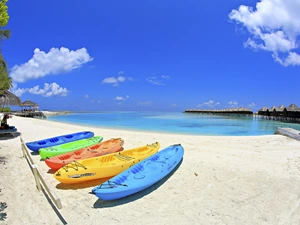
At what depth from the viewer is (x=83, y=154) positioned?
251 inches

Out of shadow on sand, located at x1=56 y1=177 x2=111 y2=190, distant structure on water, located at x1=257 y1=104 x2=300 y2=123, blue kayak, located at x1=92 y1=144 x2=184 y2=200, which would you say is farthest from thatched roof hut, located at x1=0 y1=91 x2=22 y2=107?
distant structure on water, located at x1=257 y1=104 x2=300 y2=123

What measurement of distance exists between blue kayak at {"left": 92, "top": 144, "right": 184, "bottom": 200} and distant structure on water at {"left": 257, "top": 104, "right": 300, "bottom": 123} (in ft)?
97.8

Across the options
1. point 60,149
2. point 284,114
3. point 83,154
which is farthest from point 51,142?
point 284,114

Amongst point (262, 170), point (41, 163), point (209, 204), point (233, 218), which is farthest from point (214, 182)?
point (41, 163)

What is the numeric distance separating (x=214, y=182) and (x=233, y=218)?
4.73ft

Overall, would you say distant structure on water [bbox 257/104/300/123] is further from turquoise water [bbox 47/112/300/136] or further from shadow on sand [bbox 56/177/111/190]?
shadow on sand [bbox 56/177/111/190]

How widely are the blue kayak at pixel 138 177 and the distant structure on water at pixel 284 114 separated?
97.8 ft

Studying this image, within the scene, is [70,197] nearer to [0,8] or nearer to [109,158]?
[109,158]

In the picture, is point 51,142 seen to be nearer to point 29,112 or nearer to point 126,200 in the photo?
point 126,200

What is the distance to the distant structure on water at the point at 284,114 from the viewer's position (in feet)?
95.0

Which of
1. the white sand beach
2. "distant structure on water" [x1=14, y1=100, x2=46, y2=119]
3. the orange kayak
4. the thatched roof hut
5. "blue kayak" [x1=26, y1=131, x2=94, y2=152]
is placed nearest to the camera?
the white sand beach

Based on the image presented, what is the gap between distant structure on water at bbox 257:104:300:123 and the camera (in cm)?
2897

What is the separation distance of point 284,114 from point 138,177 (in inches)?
1321

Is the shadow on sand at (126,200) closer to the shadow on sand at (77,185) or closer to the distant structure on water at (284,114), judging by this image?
the shadow on sand at (77,185)
